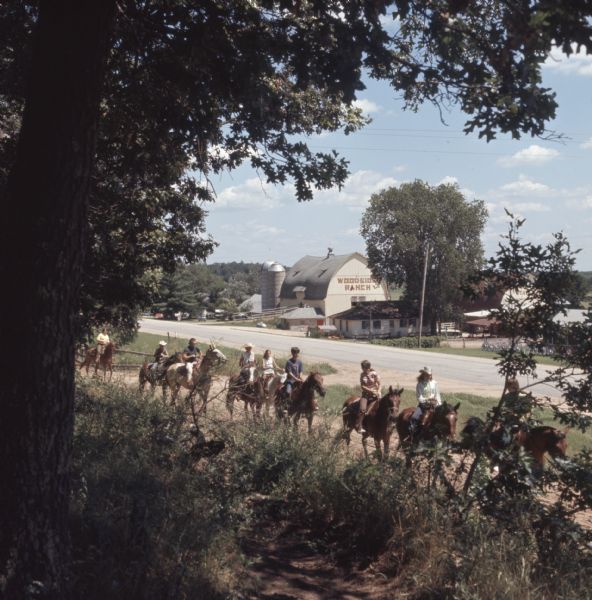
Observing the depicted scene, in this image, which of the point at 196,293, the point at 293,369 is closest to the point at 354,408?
the point at 293,369

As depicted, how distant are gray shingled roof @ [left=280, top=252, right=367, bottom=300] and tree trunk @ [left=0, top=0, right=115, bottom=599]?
241 feet

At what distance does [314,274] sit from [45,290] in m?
80.2

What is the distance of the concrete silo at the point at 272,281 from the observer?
9906cm

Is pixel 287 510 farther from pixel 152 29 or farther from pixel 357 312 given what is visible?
pixel 357 312

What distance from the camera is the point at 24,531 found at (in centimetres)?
463

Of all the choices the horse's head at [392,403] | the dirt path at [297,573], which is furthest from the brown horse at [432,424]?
the dirt path at [297,573]

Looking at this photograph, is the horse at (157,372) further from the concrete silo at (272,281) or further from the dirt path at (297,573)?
the concrete silo at (272,281)

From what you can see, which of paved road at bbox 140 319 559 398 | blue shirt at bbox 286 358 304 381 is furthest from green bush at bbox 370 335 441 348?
blue shirt at bbox 286 358 304 381

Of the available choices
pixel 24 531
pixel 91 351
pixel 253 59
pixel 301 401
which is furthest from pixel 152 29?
pixel 91 351

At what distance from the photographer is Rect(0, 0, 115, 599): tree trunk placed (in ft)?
15.1

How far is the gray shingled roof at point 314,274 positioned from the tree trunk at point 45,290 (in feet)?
241

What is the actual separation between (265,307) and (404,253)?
40614 millimetres

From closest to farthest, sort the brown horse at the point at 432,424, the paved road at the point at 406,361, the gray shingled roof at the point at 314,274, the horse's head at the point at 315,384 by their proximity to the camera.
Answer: the brown horse at the point at 432,424, the horse's head at the point at 315,384, the paved road at the point at 406,361, the gray shingled roof at the point at 314,274

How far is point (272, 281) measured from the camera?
99500 millimetres
